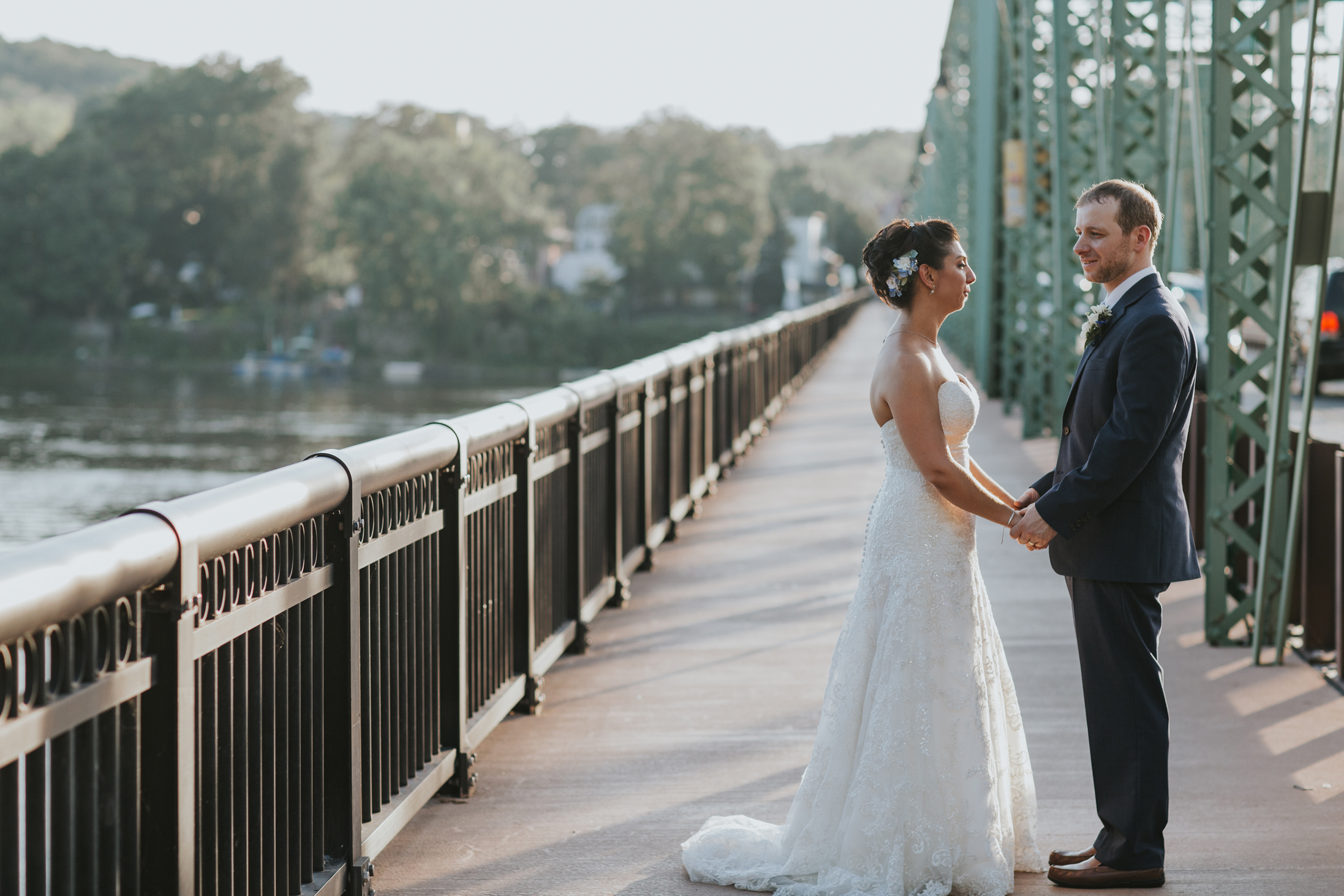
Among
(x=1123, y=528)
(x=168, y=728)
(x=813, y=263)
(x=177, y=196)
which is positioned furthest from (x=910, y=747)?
(x=813, y=263)

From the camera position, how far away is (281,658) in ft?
10.8

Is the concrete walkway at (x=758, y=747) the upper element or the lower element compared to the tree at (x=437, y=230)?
lower

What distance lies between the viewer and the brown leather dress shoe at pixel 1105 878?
3.99 meters

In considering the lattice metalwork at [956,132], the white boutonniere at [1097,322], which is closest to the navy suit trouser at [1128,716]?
the white boutonniere at [1097,322]

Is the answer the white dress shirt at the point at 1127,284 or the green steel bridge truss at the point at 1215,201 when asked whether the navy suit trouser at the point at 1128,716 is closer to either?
the white dress shirt at the point at 1127,284

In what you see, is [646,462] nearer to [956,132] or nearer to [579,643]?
[579,643]

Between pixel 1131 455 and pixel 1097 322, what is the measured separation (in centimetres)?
41

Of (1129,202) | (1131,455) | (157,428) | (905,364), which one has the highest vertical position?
(1129,202)

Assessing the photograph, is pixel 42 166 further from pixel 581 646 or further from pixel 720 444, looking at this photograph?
pixel 581 646

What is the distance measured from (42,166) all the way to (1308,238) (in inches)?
4334

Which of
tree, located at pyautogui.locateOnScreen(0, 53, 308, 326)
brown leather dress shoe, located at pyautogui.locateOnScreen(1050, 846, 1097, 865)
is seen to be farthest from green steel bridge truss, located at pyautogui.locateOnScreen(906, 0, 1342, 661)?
tree, located at pyautogui.locateOnScreen(0, 53, 308, 326)

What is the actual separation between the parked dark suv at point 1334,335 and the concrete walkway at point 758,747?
14.9 meters

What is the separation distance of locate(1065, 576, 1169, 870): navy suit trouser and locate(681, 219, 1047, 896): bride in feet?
0.74

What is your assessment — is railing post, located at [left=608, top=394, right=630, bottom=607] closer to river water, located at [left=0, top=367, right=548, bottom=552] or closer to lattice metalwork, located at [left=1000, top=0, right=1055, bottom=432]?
lattice metalwork, located at [left=1000, top=0, right=1055, bottom=432]
